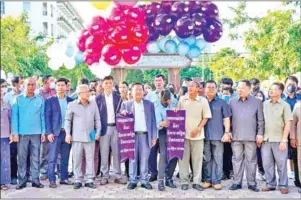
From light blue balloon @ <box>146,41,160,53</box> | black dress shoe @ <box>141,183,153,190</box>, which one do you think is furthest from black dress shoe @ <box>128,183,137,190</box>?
→ light blue balloon @ <box>146,41,160,53</box>

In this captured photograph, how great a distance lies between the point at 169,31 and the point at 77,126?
2325 mm

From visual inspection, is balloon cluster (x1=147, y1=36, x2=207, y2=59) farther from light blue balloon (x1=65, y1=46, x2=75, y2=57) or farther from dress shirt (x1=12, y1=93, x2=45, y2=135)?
dress shirt (x1=12, y1=93, x2=45, y2=135)

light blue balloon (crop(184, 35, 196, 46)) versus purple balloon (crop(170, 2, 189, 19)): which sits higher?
purple balloon (crop(170, 2, 189, 19))

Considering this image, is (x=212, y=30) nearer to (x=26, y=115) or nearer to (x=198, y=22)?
(x=198, y=22)

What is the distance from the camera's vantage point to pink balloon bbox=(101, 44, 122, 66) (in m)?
7.23

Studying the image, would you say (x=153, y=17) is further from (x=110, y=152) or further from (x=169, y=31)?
(x=110, y=152)

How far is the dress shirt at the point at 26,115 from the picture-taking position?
6.91 m

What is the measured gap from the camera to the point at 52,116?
712cm

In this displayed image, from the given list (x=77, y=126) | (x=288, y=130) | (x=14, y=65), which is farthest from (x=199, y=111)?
(x=14, y=65)

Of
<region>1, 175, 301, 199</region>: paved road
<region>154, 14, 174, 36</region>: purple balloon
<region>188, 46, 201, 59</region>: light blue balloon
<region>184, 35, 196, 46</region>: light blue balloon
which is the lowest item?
<region>1, 175, 301, 199</region>: paved road

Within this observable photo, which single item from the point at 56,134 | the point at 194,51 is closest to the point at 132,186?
the point at 56,134

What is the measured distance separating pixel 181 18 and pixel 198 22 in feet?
0.97

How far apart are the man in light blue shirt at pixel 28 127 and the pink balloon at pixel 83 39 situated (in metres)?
1.14

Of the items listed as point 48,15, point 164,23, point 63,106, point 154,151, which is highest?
point 48,15
